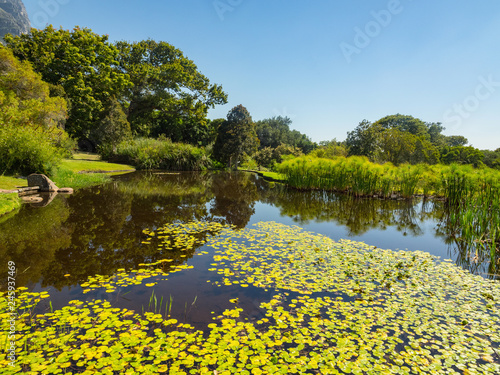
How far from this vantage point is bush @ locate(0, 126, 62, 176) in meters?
12.0

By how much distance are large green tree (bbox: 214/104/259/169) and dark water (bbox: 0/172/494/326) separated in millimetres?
22068

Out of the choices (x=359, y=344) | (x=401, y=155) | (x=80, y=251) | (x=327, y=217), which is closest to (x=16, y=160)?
(x=80, y=251)

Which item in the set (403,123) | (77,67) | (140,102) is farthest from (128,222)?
(403,123)

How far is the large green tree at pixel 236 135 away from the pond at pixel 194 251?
81.8 feet

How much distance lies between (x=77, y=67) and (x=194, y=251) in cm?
3155

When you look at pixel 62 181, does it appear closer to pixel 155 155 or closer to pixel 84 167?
pixel 84 167

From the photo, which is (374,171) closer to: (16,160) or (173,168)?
(16,160)

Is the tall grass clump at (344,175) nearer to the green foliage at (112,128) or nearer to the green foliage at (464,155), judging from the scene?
the green foliage at (112,128)

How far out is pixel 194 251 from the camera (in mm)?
6082

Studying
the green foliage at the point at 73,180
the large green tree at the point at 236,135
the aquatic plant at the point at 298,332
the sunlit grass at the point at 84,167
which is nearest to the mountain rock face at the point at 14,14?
the large green tree at the point at 236,135

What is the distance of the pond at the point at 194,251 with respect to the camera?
3955 millimetres

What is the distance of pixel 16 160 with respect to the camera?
13227 mm

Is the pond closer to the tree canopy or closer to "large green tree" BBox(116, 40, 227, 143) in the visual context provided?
the tree canopy

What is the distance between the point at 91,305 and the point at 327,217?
28.4 feet
